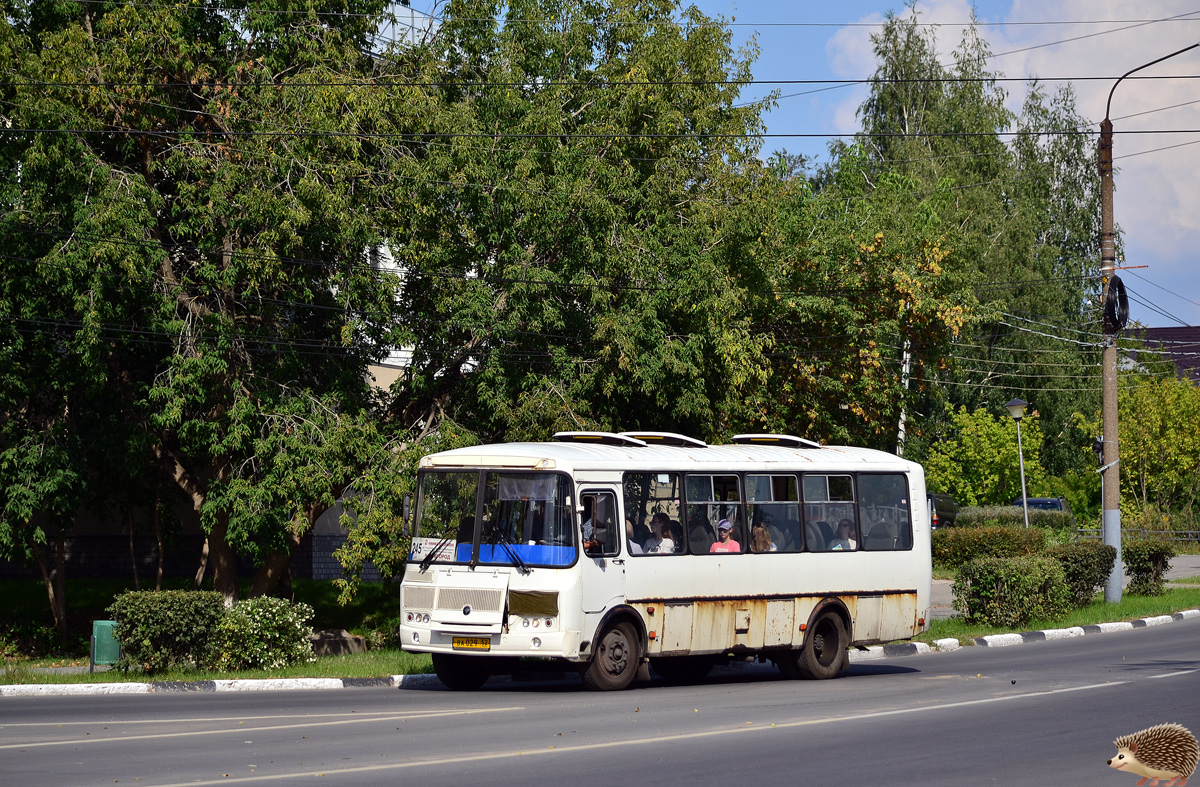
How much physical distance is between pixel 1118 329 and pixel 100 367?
18954 mm

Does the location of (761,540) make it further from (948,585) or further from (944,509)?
(944,509)

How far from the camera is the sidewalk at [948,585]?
27234 millimetres

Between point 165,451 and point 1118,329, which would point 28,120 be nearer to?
point 165,451

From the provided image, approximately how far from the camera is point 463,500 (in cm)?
1569

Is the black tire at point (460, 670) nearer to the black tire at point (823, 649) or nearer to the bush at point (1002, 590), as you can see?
the black tire at point (823, 649)

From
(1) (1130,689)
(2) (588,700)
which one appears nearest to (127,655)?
(2) (588,700)

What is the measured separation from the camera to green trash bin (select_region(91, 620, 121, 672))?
17719 mm

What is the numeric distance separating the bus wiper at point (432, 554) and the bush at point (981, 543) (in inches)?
909

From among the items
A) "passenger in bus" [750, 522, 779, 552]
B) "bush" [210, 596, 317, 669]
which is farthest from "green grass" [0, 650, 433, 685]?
"passenger in bus" [750, 522, 779, 552]

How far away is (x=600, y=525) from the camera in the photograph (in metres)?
15.5

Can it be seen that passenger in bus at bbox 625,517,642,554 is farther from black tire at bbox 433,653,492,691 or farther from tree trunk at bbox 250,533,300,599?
tree trunk at bbox 250,533,300,599

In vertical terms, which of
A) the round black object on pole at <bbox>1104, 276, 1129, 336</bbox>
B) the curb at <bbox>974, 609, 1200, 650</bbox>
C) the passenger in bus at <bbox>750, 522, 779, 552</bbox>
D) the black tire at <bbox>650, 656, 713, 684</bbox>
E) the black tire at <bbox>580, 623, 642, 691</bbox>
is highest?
the round black object on pole at <bbox>1104, 276, 1129, 336</bbox>

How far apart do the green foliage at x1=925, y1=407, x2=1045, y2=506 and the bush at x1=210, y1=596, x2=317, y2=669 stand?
37.8 m

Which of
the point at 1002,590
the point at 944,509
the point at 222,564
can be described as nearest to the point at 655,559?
the point at 1002,590
